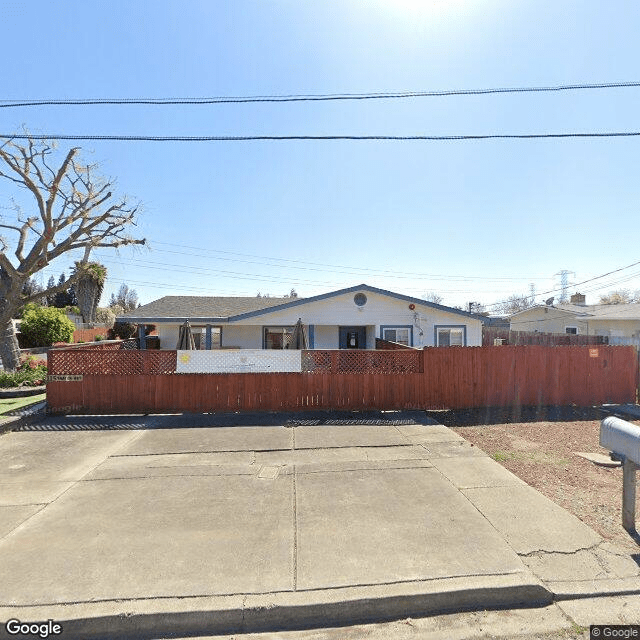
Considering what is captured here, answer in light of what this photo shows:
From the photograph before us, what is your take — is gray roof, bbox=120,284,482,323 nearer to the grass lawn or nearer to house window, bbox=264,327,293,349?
house window, bbox=264,327,293,349

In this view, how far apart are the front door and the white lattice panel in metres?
8.29

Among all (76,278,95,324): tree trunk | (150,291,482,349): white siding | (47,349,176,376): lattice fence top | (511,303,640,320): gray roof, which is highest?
(76,278,95,324): tree trunk

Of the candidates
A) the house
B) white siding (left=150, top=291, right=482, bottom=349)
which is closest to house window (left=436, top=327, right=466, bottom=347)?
white siding (left=150, top=291, right=482, bottom=349)

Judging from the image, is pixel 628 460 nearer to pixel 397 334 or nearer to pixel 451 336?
pixel 397 334

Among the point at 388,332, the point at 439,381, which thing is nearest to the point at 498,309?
the point at 388,332

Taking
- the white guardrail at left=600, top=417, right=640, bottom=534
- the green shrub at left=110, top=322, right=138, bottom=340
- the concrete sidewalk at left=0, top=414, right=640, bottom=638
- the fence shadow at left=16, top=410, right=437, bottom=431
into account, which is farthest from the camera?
the green shrub at left=110, top=322, right=138, bottom=340

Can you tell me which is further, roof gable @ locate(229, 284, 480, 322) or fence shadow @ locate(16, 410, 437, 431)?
roof gable @ locate(229, 284, 480, 322)

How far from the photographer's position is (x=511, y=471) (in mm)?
5953

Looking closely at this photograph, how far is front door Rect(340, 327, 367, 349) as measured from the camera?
1797cm

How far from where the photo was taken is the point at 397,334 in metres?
16.7

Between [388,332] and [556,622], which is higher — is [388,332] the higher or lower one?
the higher one

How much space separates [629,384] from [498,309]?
83.6 meters

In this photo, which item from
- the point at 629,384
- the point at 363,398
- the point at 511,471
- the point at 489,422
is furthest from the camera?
the point at 629,384

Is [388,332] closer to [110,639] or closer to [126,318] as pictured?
[126,318]
